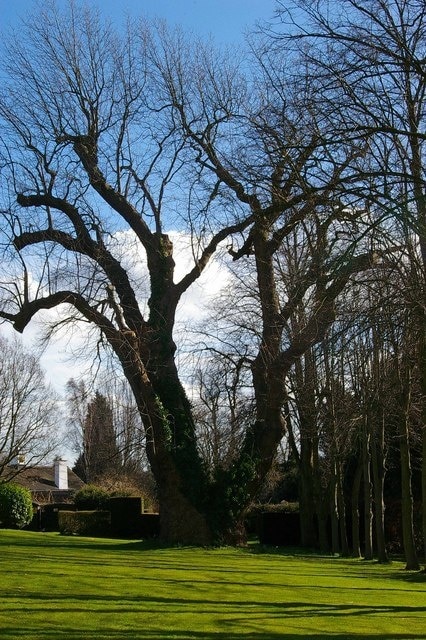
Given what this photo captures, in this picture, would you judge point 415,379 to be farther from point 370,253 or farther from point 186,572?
point 370,253

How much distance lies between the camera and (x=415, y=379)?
2066 cm

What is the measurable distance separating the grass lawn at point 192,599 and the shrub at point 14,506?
14664 millimetres

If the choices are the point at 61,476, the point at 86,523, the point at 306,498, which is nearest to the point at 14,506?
the point at 86,523

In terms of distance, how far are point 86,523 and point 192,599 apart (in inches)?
858

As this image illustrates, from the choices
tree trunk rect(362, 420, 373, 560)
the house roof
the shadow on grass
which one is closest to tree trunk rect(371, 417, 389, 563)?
tree trunk rect(362, 420, 373, 560)

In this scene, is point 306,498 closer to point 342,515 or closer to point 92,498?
point 342,515

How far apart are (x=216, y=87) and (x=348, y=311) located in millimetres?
15728

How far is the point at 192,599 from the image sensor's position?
1269cm

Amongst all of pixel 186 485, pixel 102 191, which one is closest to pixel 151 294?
pixel 102 191

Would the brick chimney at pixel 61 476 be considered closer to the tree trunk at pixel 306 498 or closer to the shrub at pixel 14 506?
the shrub at pixel 14 506

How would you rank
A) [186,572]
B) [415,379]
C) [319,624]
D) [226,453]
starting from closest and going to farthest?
[319,624], [186,572], [415,379], [226,453]

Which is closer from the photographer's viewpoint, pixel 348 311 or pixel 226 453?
pixel 348 311

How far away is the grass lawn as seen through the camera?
9922 millimetres

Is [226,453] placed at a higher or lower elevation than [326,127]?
lower
